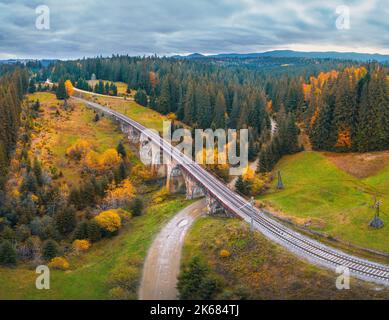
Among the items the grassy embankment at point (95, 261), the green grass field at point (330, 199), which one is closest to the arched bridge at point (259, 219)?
the green grass field at point (330, 199)

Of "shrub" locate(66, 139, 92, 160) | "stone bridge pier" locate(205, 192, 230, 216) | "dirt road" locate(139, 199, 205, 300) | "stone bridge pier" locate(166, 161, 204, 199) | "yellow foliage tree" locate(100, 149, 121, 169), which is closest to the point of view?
"dirt road" locate(139, 199, 205, 300)

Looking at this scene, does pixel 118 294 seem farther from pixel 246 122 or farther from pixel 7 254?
pixel 246 122

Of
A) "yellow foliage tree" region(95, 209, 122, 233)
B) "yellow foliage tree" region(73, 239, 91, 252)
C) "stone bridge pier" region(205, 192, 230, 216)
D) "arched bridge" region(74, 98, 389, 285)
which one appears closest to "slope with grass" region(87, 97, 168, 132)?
"arched bridge" region(74, 98, 389, 285)

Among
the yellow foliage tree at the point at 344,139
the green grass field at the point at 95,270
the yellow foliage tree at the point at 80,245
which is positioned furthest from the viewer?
the yellow foliage tree at the point at 344,139

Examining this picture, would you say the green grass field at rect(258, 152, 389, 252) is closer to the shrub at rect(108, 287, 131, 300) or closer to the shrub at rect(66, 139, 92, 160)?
the shrub at rect(108, 287, 131, 300)

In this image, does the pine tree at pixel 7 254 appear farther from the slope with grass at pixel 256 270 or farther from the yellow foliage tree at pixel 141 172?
the yellow foliage tree at pixel 141 172
